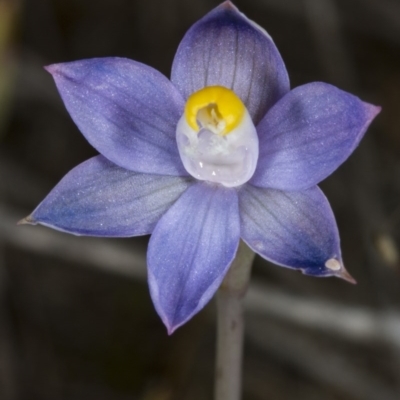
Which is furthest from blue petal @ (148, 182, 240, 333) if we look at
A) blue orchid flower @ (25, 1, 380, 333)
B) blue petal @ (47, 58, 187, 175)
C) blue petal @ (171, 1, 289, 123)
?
blue petal @ (171, 1, 289, 123)

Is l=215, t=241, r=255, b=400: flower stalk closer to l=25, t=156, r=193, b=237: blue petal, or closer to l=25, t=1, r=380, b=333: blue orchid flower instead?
l=25, t=1, r=380, b=333: blue orchid flower

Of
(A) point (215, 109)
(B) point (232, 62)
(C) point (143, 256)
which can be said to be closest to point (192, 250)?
(A) point (215, 109)

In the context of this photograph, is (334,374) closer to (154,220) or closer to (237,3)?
(154,220)

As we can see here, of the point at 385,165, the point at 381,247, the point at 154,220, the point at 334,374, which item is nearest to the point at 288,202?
the point at 154,220

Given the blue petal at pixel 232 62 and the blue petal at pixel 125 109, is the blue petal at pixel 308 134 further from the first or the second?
the blue petal at pixel 125 109

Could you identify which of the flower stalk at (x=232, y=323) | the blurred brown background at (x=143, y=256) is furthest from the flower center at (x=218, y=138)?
the blurred brown background at (x=143, y=256)
